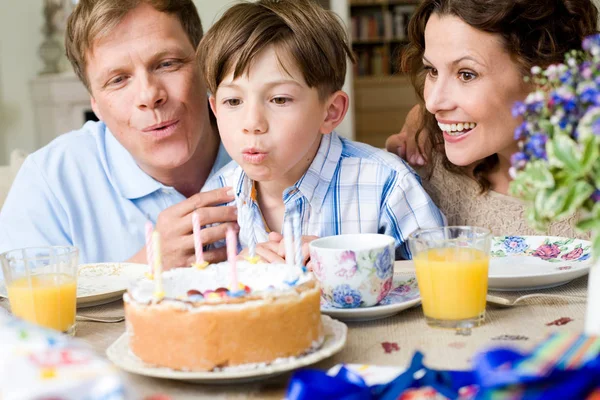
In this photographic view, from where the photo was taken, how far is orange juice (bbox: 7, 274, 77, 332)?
123 centimetres

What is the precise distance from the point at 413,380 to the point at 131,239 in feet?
4.73

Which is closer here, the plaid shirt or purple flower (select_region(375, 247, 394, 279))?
purple flower (select_region(375, 247, 394, 279))

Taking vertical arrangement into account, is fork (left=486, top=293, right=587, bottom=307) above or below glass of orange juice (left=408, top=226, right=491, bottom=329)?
below

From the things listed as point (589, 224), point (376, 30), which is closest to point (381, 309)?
point (589, 224)

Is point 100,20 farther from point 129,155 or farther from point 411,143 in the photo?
point 411,143

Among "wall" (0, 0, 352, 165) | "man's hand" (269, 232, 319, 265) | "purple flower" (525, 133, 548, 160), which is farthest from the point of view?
"wall" (0, 0, 352, 165)

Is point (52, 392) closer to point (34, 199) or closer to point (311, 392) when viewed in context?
point (311, 392)

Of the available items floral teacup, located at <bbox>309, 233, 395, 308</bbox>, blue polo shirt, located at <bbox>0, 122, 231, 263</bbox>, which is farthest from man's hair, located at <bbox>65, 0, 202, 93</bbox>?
floral teacup, located at <bbox>309, 233, 395, 308</bbox>

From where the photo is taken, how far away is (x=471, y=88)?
1.75m

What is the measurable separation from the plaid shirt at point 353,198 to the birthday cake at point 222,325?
2.67ft

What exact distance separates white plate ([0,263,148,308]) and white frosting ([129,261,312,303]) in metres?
0.35

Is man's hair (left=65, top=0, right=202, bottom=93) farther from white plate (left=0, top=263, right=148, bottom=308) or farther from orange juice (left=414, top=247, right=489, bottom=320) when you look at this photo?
orange juice (left=414, top=247, right=489, bottom=320)

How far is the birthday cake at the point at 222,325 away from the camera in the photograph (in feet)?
3.12

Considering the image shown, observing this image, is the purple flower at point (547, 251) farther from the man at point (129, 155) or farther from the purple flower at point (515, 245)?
the man at point (129, 155)
